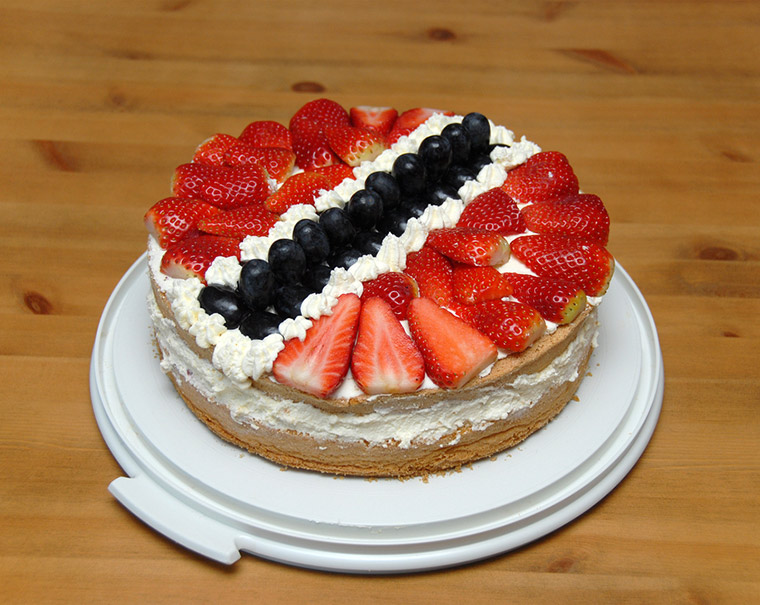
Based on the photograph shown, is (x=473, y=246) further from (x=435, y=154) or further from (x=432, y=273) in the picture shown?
(x=435, y=154)

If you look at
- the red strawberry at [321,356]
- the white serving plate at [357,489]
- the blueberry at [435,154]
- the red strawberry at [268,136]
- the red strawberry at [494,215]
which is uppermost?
the blueberry at [435,154]

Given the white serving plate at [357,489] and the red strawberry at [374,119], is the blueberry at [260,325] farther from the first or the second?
the red strawberry at [374,119]

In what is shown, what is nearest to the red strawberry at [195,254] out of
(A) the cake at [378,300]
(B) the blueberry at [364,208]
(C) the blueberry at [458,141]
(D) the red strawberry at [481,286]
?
(A) the cake at [378,300]

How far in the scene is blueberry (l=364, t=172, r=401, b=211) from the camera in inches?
96.7

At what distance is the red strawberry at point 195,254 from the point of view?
2.28 meters

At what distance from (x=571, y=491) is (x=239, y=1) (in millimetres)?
2878

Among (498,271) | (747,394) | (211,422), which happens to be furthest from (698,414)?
(211,422)

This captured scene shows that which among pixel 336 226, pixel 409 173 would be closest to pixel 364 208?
pixel 336 226

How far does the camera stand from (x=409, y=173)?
98.6 inches

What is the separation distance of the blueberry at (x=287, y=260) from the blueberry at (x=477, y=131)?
719 millimetres

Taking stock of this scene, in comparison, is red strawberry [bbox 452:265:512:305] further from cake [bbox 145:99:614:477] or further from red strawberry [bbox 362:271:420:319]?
red strawberry [bbox 362:271:420:319]

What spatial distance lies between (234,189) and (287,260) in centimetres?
39

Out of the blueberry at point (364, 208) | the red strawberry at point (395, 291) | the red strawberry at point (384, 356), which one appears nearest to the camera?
the red strawberry at point (384, 356)

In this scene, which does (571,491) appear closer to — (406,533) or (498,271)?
(406,533)
